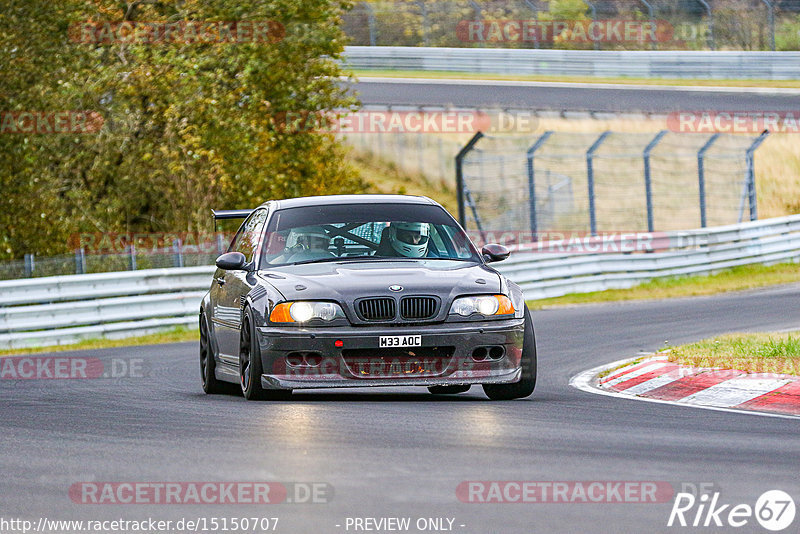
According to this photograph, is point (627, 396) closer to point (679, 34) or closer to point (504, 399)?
point (504, 399)

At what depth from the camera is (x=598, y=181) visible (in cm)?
3706

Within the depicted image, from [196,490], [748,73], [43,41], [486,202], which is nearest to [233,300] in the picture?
[196,490]

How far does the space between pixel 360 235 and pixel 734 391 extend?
112 inches

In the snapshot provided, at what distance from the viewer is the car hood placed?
32.3ft

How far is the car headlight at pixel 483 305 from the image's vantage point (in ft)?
32.4

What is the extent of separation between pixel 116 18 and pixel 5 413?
61.7 ft

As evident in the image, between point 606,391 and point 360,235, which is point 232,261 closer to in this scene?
point 360,235

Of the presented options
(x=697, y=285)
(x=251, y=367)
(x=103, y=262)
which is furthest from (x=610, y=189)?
(x=251, y=367)
